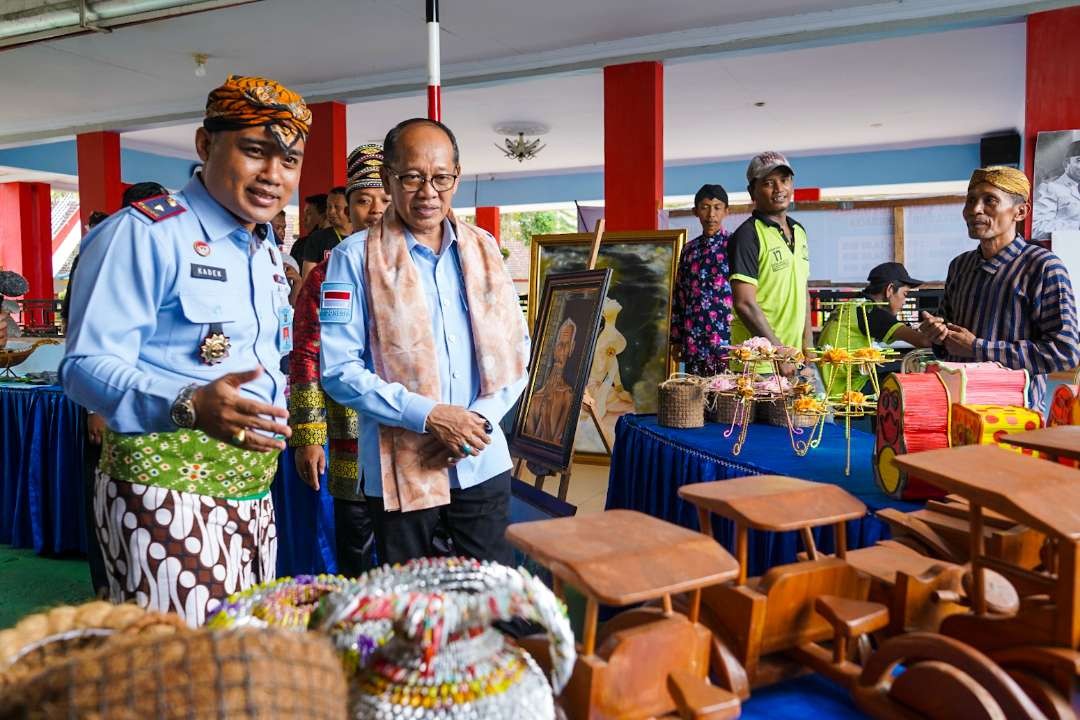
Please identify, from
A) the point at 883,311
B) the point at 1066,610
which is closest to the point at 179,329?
the point at 1066,610

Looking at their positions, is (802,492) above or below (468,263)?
below

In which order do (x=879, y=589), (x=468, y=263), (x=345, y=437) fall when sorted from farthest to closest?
1. (x=345, y=437)
2. (x=468, y=263)
3. (x=879, y=589)

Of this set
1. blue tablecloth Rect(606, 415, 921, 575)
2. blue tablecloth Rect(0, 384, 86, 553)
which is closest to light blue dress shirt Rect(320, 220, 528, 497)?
blue tablecloth Rect(606, 415, 921, 575)

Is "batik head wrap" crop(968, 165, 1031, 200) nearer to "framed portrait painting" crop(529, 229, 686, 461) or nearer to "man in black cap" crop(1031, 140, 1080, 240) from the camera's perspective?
"framed portrait painting" crop(529, 229, 686, 461)

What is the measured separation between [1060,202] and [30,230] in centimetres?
1486

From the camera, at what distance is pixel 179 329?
4.17ft

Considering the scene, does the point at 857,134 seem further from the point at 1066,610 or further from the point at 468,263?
the point at 1066,610

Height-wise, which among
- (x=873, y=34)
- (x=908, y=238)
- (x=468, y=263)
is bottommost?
(x=468, y=263)

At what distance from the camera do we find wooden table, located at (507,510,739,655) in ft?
2.25

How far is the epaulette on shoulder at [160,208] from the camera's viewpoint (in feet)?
4.13

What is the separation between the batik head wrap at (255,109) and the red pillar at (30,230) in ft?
49.3

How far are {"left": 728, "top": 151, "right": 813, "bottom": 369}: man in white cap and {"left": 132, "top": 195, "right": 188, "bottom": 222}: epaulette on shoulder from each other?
2389mm

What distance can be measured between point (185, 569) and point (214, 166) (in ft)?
2.08

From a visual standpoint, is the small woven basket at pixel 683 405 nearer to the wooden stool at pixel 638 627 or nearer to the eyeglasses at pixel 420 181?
the eyeglasses at pixel 420 181
